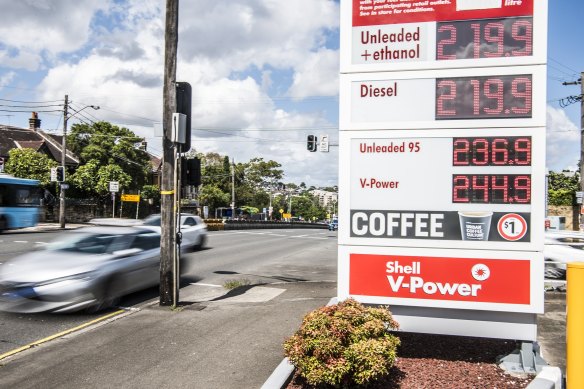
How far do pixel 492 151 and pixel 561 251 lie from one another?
9066 millimetres

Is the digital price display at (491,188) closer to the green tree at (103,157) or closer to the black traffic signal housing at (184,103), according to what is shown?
the black traffic signal housing at (184,103)

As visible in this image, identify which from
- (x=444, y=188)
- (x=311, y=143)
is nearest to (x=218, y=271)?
(x=444, y=188)

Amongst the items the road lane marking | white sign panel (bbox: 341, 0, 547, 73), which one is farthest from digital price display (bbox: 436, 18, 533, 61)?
the road lane marking

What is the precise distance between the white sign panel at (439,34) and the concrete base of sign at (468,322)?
3.07m

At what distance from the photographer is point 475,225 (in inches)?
236

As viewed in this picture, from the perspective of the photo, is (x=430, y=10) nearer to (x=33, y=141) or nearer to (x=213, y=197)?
(x=33, y=141)

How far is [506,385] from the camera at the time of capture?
17.1ft

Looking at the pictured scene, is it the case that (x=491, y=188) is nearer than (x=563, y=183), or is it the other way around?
(x=491, y=188)

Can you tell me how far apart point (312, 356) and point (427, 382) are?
1371 millimetres

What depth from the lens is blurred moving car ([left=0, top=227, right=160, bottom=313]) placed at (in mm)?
8766

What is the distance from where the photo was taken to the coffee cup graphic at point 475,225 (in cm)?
596

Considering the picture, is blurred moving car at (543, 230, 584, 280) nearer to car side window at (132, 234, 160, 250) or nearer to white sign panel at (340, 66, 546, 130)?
white sign panel at (340, 66, 546, 130)

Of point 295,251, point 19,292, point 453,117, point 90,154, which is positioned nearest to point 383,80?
point 453,117

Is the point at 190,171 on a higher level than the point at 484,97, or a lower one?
lower
